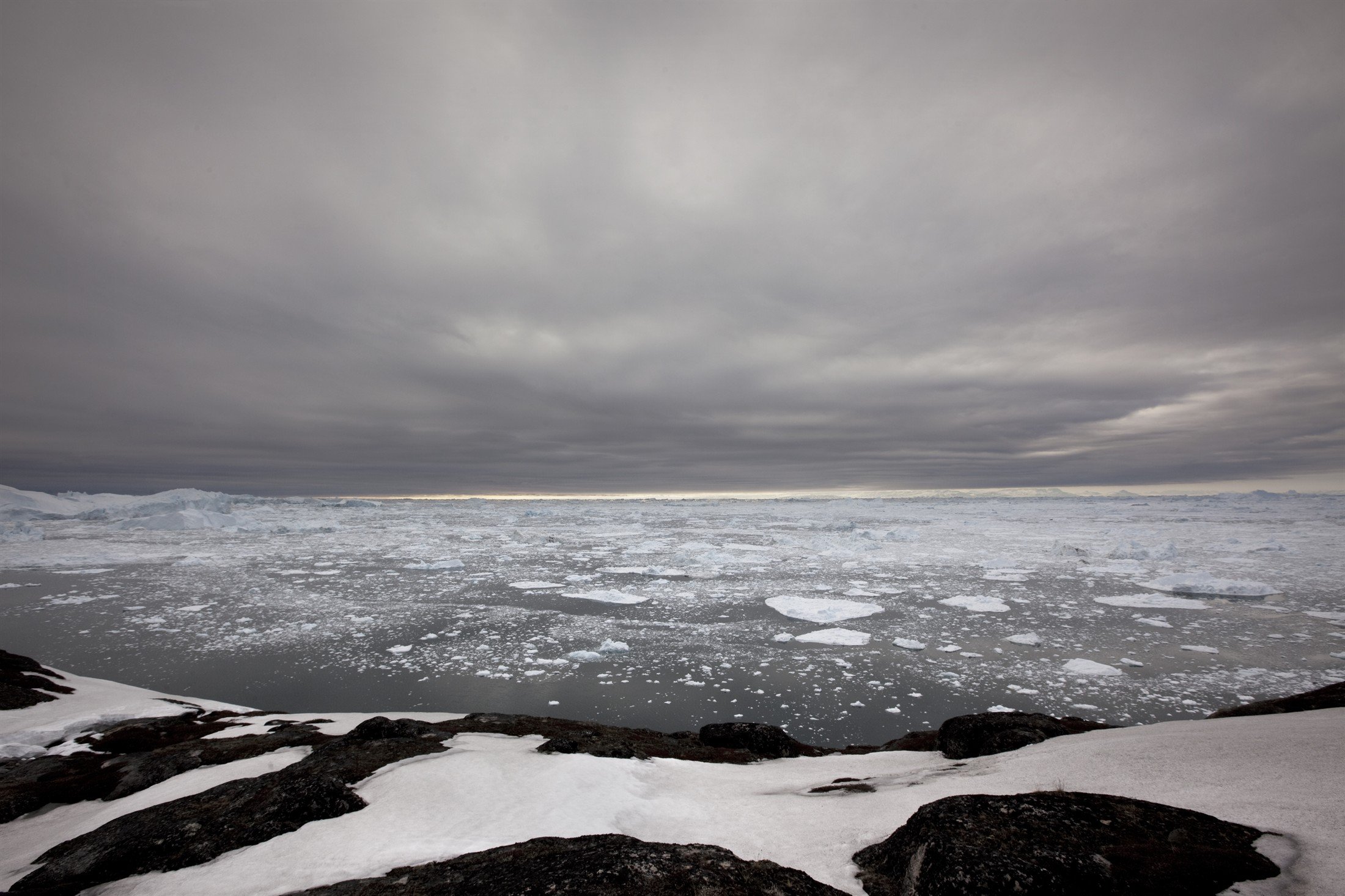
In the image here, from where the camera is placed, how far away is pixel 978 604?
57.7 ft

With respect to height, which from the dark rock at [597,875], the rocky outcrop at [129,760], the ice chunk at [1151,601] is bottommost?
the ice chunk at [1151,601]

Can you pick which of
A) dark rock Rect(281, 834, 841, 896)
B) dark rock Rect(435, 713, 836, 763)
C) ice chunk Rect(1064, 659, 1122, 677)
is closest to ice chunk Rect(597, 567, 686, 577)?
ice chunk Rect(1064, 659, 1122, 677)

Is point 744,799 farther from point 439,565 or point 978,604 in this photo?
point 439,565

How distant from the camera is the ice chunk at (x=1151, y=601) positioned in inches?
679

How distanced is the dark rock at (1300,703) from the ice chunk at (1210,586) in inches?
654

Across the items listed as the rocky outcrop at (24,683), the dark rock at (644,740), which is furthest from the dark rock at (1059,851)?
the rocky outcrop at (24,683)

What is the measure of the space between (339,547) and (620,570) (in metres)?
24.9

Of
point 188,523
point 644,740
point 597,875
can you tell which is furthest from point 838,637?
point 188,523

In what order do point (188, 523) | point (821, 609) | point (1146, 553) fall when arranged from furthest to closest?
1. point (188, 523)
2. point (1146, 553)
3. point (821, 609)

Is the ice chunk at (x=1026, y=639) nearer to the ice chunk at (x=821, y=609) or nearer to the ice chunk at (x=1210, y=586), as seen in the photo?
the ice chunk at (x=821, y=609)

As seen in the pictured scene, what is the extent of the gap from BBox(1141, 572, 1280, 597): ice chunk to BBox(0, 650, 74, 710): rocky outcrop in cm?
3173

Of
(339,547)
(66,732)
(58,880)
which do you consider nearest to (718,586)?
(66,732)

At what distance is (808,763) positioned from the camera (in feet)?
22.7

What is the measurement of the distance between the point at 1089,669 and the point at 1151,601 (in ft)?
31.5
